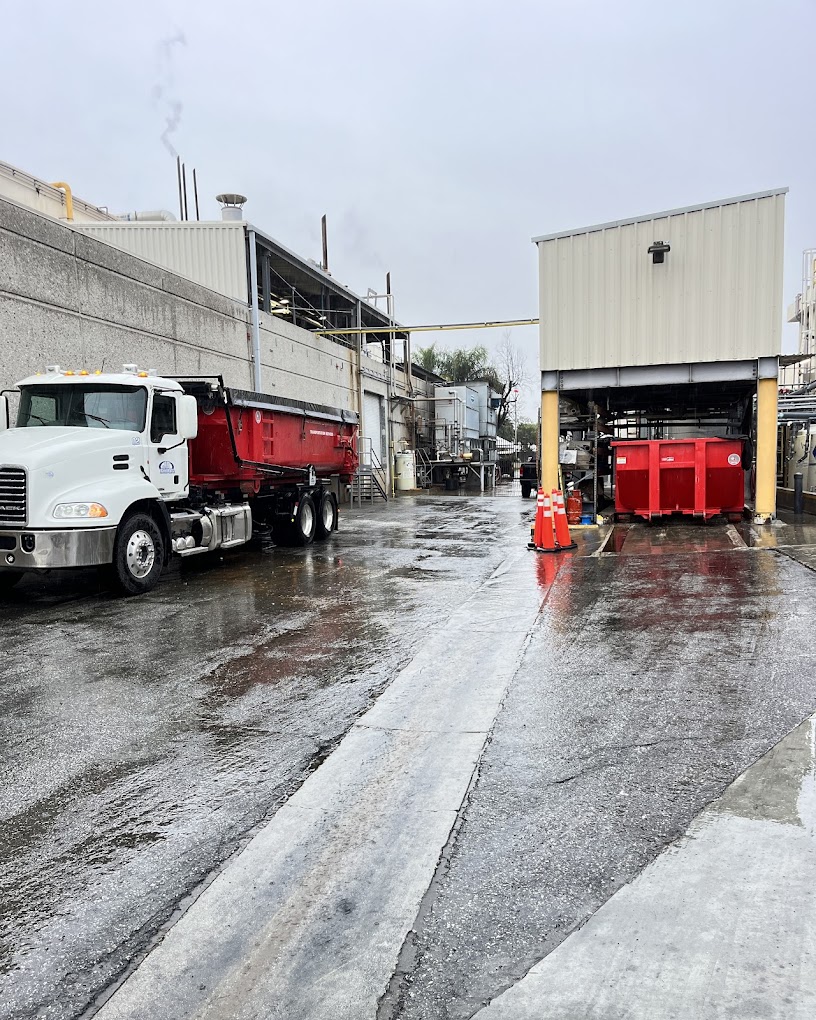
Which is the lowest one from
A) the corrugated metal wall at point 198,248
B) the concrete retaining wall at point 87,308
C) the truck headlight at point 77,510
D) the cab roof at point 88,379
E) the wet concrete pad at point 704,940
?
the wet concrete pad at point 704,940

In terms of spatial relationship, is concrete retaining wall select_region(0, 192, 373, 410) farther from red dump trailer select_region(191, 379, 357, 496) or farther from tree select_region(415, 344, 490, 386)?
tree select_region(415, 344, 490, 386)

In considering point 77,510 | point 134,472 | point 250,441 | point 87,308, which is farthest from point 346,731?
point 87,308

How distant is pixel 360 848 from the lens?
11.1 ft

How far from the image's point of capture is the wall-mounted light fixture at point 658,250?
1641cm

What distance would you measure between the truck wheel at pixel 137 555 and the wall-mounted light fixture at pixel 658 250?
12.2 m

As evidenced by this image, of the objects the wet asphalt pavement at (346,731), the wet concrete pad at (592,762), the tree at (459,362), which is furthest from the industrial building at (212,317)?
the tree at (459,362)

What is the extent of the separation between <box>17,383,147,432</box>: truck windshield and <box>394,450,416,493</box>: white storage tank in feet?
86.8

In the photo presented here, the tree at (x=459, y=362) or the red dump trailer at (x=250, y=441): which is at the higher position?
the tree at (x=459, y=362)

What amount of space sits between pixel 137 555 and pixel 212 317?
1125 cm

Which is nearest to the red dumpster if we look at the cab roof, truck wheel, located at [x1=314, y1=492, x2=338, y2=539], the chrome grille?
truck wheel, located at [x1=314, y1=492, x2=338, y2=539]

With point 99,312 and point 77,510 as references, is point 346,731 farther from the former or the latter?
point 99,312

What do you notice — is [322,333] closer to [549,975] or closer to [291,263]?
[291,263]

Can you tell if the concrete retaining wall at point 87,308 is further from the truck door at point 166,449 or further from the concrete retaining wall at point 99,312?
the truck door at point 166,449

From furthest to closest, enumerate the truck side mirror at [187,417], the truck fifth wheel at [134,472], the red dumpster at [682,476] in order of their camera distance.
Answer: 1. the red dumpster at [682,476]
2. the truck side mirror at [187,417]
3. the truck fifth wheel at [134,472]
